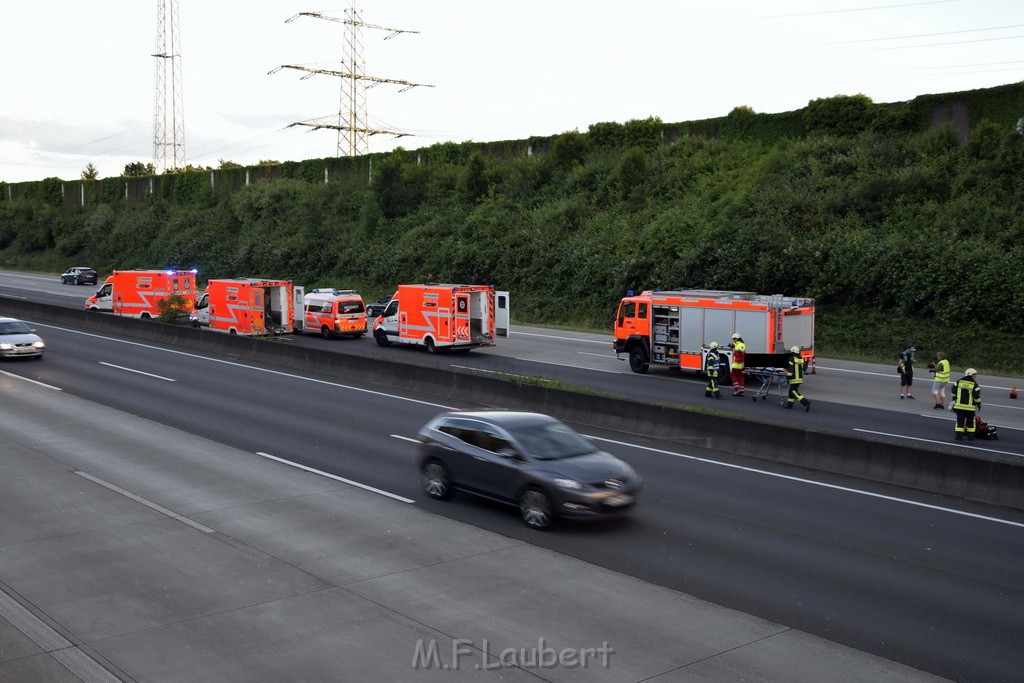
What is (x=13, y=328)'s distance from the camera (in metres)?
31.0

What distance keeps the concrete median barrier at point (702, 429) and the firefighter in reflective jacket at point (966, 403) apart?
A: 308 centimetres

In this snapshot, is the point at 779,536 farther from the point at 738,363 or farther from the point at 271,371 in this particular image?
the point at 271,371

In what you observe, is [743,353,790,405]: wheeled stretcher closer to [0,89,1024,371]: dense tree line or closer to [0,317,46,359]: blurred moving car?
[0,89,1024,371]: dense tree line

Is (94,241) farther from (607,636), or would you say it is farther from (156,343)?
(607,636)

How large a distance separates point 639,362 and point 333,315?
48.0 feet

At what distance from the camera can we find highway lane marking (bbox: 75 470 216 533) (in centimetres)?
1270

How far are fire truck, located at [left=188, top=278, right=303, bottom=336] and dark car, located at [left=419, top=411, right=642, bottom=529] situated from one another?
23.5m

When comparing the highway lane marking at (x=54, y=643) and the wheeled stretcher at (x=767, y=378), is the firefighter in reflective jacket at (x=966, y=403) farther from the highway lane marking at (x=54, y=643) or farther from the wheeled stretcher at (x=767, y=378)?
the highway lane marking at (x=54, y=643)

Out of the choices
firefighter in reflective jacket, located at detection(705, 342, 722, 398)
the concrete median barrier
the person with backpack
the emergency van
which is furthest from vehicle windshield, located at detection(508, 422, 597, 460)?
the emergency van

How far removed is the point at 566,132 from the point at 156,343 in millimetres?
33325

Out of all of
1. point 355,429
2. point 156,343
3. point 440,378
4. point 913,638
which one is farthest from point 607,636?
point 156,343

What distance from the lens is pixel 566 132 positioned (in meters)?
61.0
